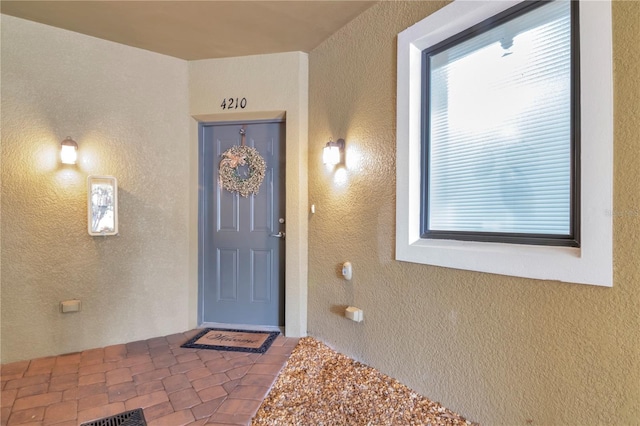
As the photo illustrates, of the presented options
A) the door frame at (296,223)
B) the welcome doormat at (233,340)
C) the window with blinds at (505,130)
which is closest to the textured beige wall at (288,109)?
the door frame at (296,223)

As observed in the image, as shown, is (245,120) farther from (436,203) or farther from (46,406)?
(46,406)

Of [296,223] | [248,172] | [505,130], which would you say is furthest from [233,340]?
[505,130]

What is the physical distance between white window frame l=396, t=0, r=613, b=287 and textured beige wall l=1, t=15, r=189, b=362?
2.14m

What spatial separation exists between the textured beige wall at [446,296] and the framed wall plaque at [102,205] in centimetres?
170

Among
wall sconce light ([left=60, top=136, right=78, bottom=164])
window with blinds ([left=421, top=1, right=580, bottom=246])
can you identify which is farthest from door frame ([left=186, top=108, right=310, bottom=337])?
wall sconce light ([left=60, top=136, right=78, bottom=164])

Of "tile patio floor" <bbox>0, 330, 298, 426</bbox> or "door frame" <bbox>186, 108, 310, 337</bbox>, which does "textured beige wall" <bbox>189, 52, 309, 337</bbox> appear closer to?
"door frame" <bbox>186, 108, 310, 337</bbox>

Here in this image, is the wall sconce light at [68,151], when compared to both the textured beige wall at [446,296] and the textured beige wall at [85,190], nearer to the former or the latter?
the textured beige wall at [85,190]

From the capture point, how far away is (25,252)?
2.33m

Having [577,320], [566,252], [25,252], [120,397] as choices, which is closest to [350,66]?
[566,252]

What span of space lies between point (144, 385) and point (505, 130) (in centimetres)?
268

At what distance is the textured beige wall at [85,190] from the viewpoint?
230cm

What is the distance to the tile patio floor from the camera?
5.56 feet

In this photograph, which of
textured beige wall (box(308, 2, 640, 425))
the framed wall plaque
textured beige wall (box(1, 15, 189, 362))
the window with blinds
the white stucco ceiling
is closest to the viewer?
textured beige wall (box(308, 2, 640, 425))

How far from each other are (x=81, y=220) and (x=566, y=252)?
3281 mm
